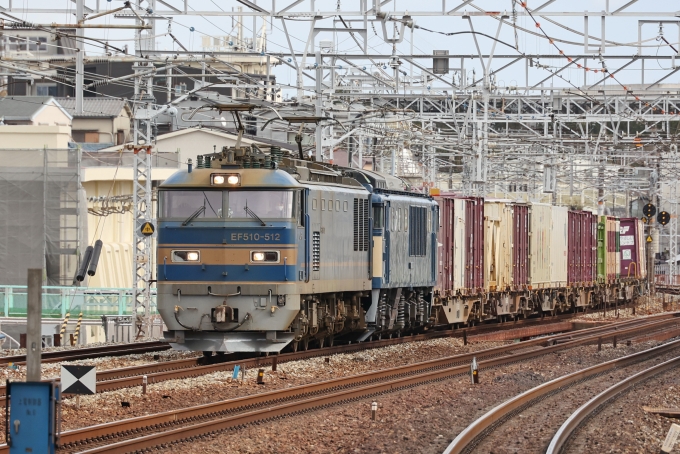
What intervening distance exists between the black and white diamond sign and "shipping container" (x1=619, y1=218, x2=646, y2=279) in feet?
126

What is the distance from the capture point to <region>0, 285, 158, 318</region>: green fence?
97.8 ft

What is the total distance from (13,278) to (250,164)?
63.8ft

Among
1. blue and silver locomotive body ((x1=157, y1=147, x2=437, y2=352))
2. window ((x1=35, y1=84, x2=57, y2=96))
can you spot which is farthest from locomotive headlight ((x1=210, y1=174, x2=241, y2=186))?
window ((x1=35, y1=84, x2=57, y2=96))

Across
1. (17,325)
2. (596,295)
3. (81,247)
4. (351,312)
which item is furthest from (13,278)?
(596,295)

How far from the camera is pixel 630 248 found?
4906cm

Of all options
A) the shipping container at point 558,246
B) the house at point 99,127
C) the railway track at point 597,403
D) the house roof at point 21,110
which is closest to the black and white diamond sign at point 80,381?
the railway track at point 597,403

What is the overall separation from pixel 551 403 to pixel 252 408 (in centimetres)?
427

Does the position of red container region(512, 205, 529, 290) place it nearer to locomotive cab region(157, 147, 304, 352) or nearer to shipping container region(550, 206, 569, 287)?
shipping container region(550, 206, 569, 287)

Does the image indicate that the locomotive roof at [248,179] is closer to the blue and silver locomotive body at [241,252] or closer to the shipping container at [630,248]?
the blue and silver locomotive body at [241,252]

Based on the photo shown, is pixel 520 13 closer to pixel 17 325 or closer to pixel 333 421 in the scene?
pixel 333 421

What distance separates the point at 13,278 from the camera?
35500 mm

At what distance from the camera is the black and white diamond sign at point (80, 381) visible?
37.4 feet

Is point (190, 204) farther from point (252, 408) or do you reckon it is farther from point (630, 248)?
point (630, 248)

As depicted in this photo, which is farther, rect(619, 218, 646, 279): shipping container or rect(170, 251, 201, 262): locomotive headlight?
rect(619, 218, 646, 279): shipping container
